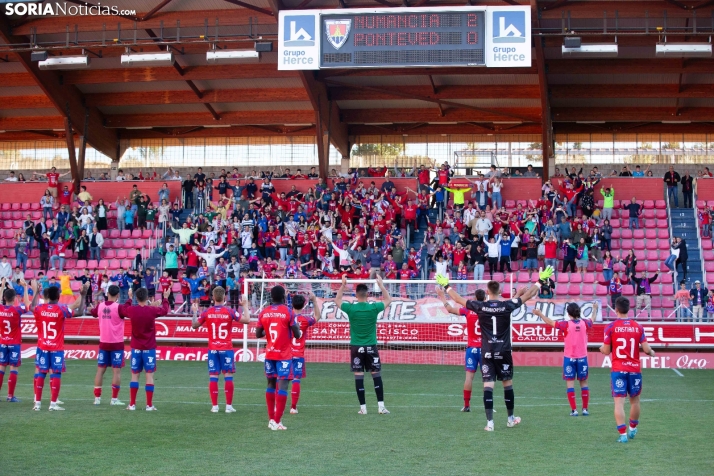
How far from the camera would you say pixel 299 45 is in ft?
83.0

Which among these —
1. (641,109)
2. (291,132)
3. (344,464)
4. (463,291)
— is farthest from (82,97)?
(344,464)

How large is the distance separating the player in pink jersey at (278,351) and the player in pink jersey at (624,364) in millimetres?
4264

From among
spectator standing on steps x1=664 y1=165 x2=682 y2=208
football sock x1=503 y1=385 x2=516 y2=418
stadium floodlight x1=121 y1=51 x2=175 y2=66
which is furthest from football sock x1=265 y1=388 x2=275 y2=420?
spectator standing on steps x1=664 y1=165 x2=682 y2=208

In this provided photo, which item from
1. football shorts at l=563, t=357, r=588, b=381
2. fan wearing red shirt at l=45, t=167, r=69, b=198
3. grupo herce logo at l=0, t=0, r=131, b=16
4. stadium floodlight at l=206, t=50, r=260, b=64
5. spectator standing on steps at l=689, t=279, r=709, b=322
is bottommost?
football shorts at l=563, t=357, r=588, b=381

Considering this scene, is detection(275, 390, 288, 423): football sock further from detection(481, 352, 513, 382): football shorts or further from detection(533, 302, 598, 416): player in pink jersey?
detection(533, 302, 598, 416): player in pink jersey

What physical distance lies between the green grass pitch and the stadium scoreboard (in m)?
11.2

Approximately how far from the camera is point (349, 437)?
11.2 m

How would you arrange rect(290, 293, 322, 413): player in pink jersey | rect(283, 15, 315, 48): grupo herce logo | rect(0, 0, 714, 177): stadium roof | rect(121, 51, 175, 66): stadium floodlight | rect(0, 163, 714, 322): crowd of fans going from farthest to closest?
1. rect(0, 0, 714, 177): stadium roof
2. rect(0, 163, 714, 322): crowd of fans
3. rect(121, 51, 175, 66): stadium floodlight
4. rect(283, 15, 315, 48): grupo herce logo
5. rect(290, 293, 322, 413): player in pink jersey

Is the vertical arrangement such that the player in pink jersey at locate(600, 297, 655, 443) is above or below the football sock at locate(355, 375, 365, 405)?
above

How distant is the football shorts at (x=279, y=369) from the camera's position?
456 inches

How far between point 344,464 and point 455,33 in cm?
1779

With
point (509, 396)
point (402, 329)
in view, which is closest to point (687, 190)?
point (402, 329)

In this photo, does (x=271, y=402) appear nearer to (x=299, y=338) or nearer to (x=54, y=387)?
(x=299, y=338)

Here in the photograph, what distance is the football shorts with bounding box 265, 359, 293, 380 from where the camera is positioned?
11578mm
